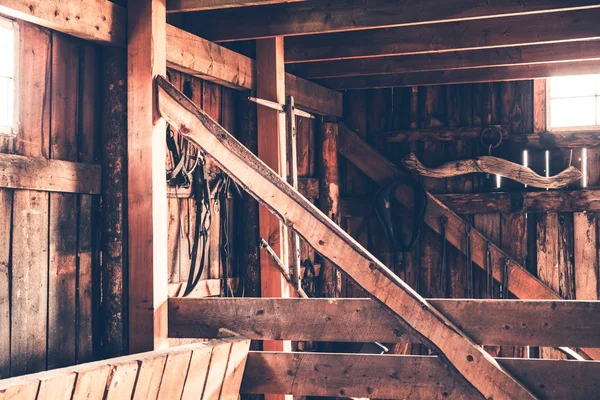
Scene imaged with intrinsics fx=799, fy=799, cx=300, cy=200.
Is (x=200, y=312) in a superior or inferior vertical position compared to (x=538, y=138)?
inferior

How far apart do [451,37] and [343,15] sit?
119cm

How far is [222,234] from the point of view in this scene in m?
6.00

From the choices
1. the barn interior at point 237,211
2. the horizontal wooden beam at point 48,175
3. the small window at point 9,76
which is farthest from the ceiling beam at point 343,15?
the small window at point 9,76

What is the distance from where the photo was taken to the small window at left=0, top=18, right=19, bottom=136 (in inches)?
156

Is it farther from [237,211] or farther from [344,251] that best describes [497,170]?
[344,251]

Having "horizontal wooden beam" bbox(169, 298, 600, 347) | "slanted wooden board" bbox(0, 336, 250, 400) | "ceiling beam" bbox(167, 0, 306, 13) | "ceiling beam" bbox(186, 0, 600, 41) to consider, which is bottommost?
"slanted wooden board" bbox(0, 336, 250, 400)

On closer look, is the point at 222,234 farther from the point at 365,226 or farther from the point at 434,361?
the point at 365,226

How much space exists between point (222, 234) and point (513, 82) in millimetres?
3808

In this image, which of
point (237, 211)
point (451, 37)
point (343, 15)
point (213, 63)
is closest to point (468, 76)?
point (451, 37)

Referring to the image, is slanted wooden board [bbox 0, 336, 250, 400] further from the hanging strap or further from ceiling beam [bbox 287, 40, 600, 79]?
the hanging strap

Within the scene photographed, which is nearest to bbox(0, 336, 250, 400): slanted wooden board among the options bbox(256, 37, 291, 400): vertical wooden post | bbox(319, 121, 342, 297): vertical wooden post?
bbox(256, 37, 291, 400): vertical wooden post

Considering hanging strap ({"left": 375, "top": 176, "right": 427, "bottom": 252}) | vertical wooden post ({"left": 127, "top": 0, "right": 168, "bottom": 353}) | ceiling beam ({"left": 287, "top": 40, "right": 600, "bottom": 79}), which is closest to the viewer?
vertical wooden post ({"left": 127, "top": 0, "right": 168, "bottom": 353})

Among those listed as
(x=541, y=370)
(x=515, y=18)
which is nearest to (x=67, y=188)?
(x=541, y=370)

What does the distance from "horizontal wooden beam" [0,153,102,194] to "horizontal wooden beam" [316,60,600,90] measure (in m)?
3.89
